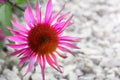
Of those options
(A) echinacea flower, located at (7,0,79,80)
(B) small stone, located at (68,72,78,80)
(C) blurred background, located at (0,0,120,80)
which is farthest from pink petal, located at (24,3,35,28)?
(B) small stone, located at (68,72,78,80)

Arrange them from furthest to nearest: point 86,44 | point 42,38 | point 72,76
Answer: point 86,44
point 72,76
point 42,38

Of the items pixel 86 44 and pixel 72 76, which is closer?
pixel 72 76

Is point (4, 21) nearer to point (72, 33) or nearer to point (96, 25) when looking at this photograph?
point (72, 33)

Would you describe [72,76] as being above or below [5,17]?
below

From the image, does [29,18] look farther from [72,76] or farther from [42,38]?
[72,76]

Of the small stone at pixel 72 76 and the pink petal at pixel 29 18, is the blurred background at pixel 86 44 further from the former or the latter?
the pink petal at pixel 29 18

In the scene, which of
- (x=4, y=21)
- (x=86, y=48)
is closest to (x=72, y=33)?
(x=86, y=48)

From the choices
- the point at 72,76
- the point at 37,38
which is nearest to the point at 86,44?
the point at 72,76
